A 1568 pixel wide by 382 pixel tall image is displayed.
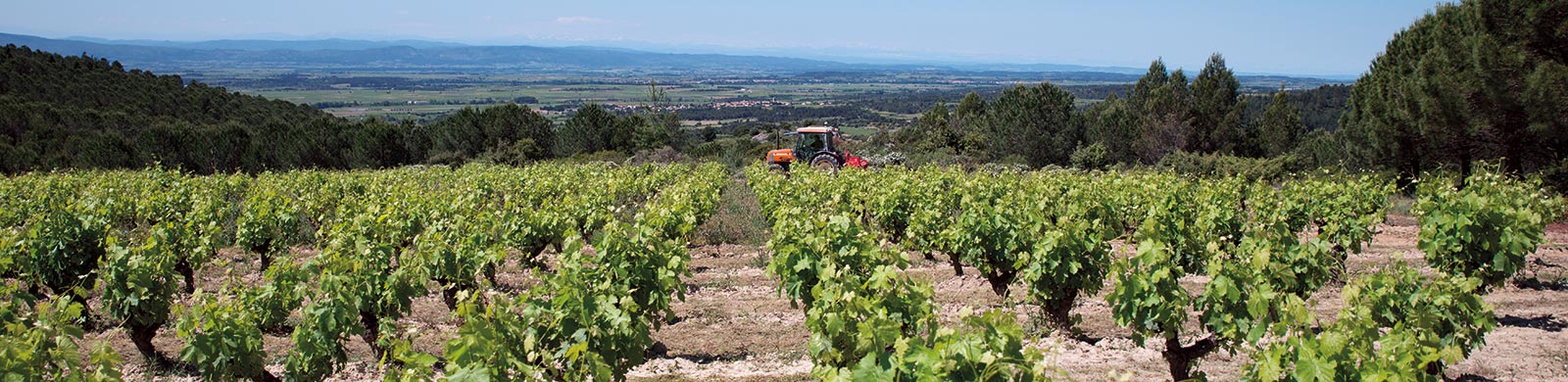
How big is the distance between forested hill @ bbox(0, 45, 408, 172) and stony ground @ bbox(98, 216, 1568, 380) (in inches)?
788

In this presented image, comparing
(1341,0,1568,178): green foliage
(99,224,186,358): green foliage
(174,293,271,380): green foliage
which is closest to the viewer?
(174,293,271,380): green foliage

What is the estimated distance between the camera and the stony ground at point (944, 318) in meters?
→ 6.35

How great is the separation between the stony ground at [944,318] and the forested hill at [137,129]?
65.7ft

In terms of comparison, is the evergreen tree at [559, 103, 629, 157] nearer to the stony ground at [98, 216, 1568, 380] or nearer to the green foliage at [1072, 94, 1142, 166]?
the green foliage at [1072, 94, 1142, 166]

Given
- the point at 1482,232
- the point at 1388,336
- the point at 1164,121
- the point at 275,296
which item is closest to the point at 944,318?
the point at 1388,336

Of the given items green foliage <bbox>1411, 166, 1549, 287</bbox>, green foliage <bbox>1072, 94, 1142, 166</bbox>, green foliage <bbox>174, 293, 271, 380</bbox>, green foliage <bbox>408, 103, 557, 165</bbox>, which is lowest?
green foliage <bbox>408, 103, 557, 165</bbox>

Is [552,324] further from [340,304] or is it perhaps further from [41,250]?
[41,250]

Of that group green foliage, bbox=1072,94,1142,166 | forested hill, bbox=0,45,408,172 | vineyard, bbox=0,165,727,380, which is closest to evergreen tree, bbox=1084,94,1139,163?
green foliage, bbox=1072,94,1142,166

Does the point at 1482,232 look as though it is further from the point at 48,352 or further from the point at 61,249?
the point at 61,249

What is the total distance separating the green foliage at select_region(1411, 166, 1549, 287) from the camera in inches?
286

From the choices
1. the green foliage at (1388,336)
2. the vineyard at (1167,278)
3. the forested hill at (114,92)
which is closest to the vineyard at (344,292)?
the vineyard at (1167,278)

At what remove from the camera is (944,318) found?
26.2 ft

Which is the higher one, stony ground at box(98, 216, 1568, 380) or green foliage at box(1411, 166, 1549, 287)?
green foliage at box(1411, 166, 1549, 287)

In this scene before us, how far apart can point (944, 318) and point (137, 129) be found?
126ft
